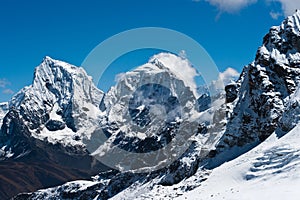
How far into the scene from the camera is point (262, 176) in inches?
2429

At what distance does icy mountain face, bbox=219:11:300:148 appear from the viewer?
9062 cm

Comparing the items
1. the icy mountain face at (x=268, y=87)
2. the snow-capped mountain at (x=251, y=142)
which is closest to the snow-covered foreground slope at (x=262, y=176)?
the snow-capped mountain at (x=251, y=142)

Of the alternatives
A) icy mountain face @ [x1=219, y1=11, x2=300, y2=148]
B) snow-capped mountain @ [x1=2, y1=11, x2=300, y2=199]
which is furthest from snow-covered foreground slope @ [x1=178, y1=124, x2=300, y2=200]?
icy mountain face @ [x1=219, y1=11, x2=300, y2=148]

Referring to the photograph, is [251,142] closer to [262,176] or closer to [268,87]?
[268,87]

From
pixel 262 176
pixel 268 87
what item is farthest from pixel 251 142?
pixel 262 176

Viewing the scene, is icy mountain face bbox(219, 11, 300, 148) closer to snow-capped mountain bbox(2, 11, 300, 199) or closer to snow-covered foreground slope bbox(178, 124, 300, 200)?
snow-capped mountain bbox(2, 11, 300, 199)

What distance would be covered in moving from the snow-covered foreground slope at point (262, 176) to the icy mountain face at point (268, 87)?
11297 mm

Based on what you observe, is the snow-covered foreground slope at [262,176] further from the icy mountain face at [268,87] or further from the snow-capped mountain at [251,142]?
the icy mountain face at [268,87]

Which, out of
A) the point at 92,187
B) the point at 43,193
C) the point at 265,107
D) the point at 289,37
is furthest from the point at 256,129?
the point at 43,193

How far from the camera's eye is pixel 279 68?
94.6 meters

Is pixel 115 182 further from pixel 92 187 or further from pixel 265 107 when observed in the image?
pixel 265 107

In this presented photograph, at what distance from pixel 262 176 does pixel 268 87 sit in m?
34.8

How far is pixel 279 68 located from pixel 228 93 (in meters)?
21.3

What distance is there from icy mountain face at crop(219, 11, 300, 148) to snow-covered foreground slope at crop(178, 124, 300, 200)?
11.3 m
